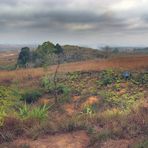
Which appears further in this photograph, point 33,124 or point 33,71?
point 33,71

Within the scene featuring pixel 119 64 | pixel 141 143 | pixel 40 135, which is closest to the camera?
pixel 141 143

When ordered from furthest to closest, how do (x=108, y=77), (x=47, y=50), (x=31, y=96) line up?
1. (x=108, y=77)
2. (x=31, y=96)
3. (x=47, y=50)

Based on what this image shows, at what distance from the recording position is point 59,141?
8.20m

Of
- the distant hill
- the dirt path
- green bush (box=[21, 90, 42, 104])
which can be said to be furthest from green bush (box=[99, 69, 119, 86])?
the distant hill

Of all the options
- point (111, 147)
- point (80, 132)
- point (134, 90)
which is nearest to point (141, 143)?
point (111, 147)

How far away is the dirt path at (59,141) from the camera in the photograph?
8.01 meters

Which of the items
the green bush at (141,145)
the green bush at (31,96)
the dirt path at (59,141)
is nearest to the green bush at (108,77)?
the green bush at (31,96)

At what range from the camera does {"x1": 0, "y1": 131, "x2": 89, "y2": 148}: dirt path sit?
26.3 ft

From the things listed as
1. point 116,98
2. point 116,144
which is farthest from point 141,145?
point 116,98

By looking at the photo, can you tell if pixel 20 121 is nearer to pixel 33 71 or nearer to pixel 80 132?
pixel 80 132

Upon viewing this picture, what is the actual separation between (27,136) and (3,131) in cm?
56

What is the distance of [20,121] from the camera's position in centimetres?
888

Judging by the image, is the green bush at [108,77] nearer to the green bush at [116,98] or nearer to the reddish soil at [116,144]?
the green bush at [116,98]

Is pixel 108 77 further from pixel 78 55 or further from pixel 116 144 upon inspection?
pixel 78 55
